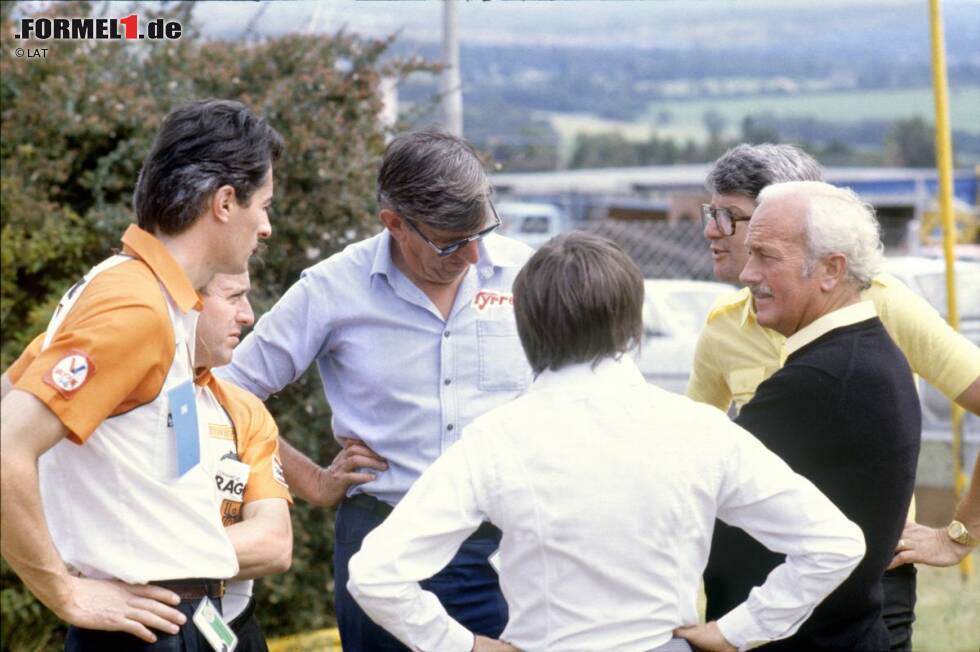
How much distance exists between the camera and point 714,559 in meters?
2.79

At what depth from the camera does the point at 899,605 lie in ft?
9.86

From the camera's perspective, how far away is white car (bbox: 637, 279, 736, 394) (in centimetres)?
1052

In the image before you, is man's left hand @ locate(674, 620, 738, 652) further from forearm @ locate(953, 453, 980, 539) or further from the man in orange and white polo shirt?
forearm @ locate(953, 453, 980, 539)

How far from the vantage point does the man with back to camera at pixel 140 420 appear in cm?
222

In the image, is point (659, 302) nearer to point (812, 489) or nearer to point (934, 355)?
point (934, 355)

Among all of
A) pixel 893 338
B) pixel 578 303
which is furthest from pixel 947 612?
pixel 578 303

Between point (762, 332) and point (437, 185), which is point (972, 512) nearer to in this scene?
point (762, 332)

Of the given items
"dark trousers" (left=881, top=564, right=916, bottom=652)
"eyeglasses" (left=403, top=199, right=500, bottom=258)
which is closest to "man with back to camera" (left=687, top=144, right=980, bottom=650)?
"dark trousers" (left=881, top=564, right=916, bottom=652)

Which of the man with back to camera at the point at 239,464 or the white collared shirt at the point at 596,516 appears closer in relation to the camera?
the white collared shirt at the point at 596,516

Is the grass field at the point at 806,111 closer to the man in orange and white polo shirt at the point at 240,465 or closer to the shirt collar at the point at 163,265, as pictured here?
the man in orange and white polo shirt at the point at 240,465

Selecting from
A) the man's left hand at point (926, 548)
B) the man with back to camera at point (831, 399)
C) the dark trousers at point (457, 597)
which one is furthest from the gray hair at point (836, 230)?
the dark trousers at point (457, 597)

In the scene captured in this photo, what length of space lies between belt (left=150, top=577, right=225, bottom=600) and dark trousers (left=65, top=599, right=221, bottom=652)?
1 cm

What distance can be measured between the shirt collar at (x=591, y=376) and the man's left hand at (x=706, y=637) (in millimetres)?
459

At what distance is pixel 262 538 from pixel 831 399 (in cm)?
118
